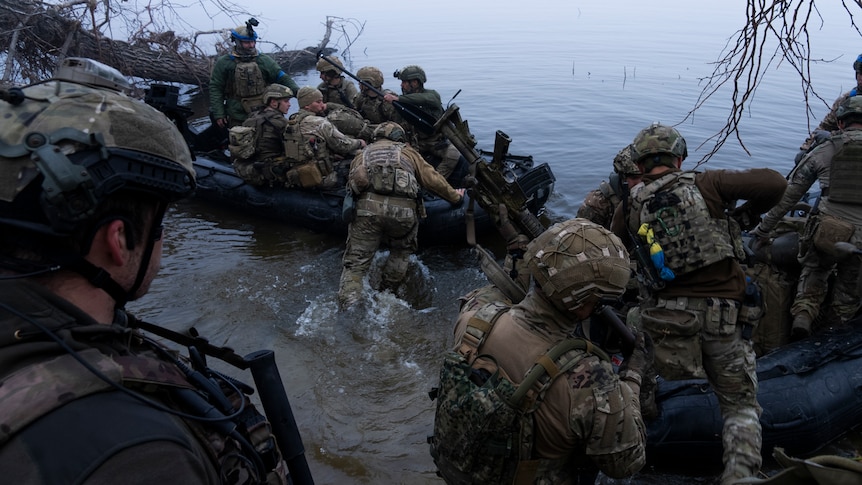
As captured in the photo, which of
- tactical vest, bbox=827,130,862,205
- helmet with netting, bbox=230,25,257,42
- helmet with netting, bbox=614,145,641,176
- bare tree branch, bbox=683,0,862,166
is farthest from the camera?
helmet with netting, bbox=230,25,257,42

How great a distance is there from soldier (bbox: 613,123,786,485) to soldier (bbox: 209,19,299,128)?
23.5ft

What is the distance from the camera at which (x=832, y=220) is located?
15.9 ft

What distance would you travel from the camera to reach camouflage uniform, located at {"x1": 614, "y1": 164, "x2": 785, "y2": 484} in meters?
3.46

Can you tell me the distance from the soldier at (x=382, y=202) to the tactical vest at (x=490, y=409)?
142 inches

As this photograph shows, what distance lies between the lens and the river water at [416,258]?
4430 millimetres

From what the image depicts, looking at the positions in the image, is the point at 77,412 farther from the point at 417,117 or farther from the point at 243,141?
the point at 417,117

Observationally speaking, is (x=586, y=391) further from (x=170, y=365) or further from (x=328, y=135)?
(x=328, y=135)

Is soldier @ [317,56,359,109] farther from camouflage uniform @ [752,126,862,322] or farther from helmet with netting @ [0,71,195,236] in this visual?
helmet with netting @ [0,71,195,236]

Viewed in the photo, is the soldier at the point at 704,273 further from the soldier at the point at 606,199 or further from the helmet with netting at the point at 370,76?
the helmet with netting at the point at 370,76

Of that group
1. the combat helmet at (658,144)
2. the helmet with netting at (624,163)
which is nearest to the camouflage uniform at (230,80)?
the helmet with netting at (624,163)

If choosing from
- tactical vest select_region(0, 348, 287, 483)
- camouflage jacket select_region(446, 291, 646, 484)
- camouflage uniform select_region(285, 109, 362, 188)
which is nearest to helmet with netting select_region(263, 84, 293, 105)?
camouflage uniform select_region(285, 109, 362, 188)

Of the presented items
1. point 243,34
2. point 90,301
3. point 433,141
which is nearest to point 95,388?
point 90,301

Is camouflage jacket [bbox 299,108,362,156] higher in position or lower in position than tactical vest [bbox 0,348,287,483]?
lower

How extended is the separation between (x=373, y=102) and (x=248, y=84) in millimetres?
2008
